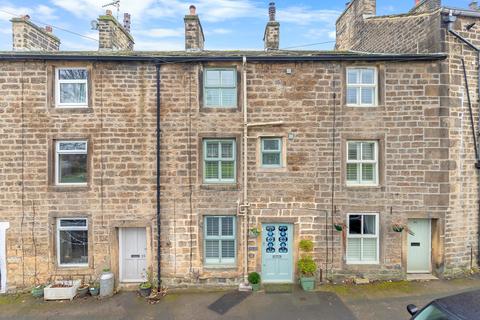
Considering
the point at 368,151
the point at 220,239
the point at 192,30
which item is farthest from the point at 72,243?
the point at 368,151

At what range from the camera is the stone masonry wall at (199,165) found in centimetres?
888

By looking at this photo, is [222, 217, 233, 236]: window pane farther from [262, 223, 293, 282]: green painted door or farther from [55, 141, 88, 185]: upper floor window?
[55, 141, 88, 185]: upper floor window

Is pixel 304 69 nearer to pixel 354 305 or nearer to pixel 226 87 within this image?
pixel 226 87

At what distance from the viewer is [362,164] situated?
924 centimetres

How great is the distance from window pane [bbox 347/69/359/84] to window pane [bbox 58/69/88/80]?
8484 millimetres

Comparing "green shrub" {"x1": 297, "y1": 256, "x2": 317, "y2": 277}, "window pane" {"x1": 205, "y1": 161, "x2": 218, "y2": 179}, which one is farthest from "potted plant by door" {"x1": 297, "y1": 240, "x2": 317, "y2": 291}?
"window pane" {"x1": 205, "y1": 161, "x2": 218, "y2": 179}

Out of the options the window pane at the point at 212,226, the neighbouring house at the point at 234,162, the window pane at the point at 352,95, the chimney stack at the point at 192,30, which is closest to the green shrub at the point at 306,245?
the neighbouring house at the point at 234,162

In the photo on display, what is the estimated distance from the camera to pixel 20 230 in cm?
888

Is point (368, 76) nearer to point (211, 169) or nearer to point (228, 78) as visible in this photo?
point (228, 78)

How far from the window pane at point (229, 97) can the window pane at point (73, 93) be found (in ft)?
14.5

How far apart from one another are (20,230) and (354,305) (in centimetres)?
1023

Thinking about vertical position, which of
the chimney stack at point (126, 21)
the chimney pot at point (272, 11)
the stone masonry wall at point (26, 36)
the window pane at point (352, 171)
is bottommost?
the window pane at point (352, 171)

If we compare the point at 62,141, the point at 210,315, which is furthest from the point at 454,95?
the point at 62,141

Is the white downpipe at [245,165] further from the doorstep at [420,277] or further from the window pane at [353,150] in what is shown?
the doorstep at [420,277]
